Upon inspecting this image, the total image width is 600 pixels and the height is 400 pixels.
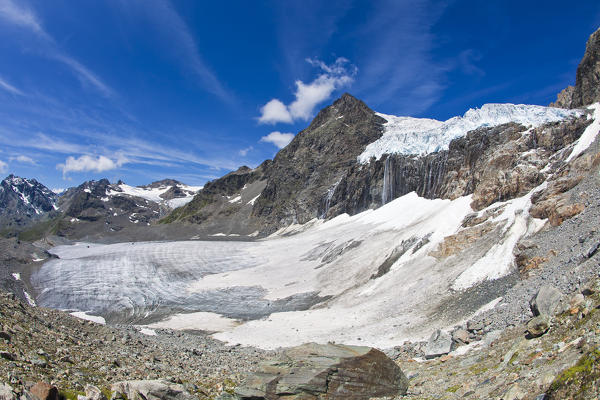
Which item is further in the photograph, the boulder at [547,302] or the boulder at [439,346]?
the boulder at [439,346]

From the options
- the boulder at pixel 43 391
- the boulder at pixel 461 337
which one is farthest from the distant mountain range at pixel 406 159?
the boulder at pixel 43 391

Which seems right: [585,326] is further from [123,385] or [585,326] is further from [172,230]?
[172,230]

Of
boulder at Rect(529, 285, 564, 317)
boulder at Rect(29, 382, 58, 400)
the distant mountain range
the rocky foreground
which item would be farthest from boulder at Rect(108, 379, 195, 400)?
the distant mountain range

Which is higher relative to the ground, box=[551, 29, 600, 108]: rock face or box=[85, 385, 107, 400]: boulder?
box=[551, 29, 600, 108]: rock face

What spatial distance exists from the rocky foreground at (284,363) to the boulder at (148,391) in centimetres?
3

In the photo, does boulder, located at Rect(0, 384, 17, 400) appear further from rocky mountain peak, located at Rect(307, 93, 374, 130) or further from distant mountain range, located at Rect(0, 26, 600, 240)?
rocky mountain peak, located at Rect(307, 93, 374, 130)

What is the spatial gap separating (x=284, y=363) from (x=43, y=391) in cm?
797

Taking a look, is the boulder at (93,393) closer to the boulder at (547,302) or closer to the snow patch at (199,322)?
the boulder at (547,302)

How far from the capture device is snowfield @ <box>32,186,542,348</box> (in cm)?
3125

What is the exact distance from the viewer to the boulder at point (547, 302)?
12.6 metres

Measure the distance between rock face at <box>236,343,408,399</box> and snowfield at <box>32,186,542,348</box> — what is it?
1273cm

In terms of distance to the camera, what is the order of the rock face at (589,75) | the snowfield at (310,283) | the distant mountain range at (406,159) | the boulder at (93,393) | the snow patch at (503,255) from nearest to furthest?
Answer: the boulder at (93,393)
the snow patch at (503,255)
the snowfield at (310,283)
the distant mountain range at (406,159)
the rock face at (589,75)

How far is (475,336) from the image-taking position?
17922mm

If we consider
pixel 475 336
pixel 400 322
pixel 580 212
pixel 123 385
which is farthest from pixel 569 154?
pixel 123 385
